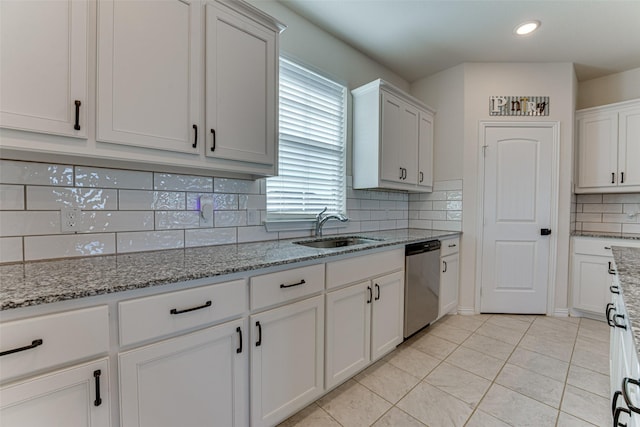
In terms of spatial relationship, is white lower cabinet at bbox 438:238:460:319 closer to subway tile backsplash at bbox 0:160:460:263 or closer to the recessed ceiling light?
subway tile backsplash at bbox 0:160:460:263

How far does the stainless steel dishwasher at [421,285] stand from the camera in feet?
7.61

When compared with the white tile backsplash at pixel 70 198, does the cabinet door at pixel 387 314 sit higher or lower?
lower

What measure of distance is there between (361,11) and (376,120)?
0.87 m

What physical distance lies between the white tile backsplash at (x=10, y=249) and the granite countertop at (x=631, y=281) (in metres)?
2.08

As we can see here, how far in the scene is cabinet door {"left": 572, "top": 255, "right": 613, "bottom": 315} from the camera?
2.88 m

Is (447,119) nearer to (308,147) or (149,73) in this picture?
(308,147)

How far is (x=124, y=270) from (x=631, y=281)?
6.58 ft

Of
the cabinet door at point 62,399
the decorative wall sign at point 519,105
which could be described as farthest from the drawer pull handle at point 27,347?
the decorative wall sign at point 519,105

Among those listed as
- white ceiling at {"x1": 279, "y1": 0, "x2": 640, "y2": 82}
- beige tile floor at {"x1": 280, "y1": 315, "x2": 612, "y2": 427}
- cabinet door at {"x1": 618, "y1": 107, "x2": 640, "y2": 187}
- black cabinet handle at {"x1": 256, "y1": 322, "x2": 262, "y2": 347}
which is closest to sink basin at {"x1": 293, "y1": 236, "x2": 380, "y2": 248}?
black cabinet handle at {"x1": 256, "y1": 322, "x2": 262, "y2": 347}

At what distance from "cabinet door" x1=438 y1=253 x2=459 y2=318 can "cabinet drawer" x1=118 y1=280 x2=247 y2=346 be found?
7.29 ft

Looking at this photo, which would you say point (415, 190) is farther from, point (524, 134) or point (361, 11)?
point (361, 11)

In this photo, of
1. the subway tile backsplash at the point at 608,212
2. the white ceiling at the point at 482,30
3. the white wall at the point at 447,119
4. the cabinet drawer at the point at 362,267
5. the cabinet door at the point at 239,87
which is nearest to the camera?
the cabinet door at the point at 239,87

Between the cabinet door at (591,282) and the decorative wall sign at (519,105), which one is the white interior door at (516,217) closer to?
the decorative wall sign at (519,105)

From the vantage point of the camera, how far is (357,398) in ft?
5.74
